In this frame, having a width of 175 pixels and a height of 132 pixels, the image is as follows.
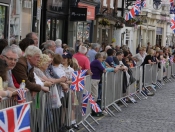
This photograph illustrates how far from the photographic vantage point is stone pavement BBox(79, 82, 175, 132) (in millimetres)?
12570

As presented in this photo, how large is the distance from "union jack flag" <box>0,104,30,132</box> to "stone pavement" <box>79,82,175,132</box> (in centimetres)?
491

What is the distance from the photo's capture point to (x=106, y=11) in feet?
125

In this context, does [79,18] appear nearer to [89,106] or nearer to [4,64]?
[89,106]

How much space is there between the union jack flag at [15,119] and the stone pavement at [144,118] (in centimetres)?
491

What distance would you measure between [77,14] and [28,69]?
20.0 m

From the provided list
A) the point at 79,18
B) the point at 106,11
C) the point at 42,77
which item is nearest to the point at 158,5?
the point at 106,11

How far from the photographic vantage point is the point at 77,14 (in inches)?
1149

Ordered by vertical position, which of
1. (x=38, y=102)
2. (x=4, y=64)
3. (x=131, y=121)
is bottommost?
(x=131, y=121)

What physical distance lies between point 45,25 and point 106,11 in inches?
504

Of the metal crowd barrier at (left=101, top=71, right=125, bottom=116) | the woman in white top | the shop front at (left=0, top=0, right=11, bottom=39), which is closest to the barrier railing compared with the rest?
the metal crowd barrier at (left=101, top=71, right=125, bottom=116)

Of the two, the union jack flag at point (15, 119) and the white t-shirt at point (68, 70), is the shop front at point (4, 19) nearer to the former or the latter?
the white t-shirt at point (68, 70)

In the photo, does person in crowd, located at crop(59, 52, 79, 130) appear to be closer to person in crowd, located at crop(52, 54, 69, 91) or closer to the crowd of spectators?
the crowd of spectators

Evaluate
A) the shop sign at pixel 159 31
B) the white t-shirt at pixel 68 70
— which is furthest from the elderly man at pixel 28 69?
the shop sign at pixel 159 31

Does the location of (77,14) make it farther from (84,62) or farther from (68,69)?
(68,69)
